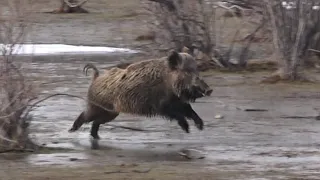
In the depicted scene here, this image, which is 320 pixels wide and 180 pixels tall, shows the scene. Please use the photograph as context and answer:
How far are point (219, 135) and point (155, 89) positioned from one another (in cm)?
98

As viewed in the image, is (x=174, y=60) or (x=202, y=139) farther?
(x=202, y=139)

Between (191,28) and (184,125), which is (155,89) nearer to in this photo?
(184,125)

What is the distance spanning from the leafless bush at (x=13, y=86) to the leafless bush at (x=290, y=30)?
6.65 m

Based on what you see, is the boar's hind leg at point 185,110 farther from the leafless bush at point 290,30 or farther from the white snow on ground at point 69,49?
the white snow on ground at point 69,49

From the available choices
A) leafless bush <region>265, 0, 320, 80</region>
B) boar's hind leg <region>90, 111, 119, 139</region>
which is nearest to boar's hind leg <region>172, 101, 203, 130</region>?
boar's hind leg <region>90, 111, 119, 139</region>

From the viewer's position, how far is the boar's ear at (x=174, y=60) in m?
10.9

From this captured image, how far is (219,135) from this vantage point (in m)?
11.5

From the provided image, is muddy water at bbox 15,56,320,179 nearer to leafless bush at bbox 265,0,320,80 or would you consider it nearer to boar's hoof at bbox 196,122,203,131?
boar's hoof at bbox 196,122,203,131

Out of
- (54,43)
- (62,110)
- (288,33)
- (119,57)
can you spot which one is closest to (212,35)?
(288,33)

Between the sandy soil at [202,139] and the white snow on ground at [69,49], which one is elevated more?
the sandy soil at [202,139]

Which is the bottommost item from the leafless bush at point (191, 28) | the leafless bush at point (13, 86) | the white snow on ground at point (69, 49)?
the white snow on ground at point (69, 49)

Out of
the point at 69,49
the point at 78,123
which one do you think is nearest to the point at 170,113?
the point at 78,123

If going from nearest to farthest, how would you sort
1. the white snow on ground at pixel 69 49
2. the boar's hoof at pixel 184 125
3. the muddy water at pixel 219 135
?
the muddy water at pixel 219 135 < the boar's hoof at pixel 184 125 < the white snow on ground at pixel 69 49

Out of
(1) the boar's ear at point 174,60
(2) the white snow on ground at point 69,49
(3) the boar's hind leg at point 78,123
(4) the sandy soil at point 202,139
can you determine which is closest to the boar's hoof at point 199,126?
(4) the sandy soil at point 202,139
